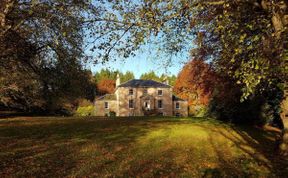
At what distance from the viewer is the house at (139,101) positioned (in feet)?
221

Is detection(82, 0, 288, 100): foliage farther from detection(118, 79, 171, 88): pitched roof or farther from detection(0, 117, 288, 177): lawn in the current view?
detection(118, 79, 171, 88): pitched roof

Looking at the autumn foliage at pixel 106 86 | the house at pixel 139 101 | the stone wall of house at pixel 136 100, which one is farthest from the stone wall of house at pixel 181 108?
the autumn foliage at pixel 106 86

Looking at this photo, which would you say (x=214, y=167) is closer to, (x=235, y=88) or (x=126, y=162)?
(x=126, y=162)

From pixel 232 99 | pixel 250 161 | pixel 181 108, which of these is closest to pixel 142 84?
pixel 181 108

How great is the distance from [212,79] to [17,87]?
61.1 ft

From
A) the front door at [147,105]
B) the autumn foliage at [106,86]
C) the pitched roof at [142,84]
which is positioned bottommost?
the front door at [147,105]

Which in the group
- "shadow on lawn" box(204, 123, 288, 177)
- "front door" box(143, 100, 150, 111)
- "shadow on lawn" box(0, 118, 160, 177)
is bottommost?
"shadow on lawn" box(204, 123, 288, 177)

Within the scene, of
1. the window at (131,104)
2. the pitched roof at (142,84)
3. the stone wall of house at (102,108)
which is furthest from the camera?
the stone wall of house at (102,108)

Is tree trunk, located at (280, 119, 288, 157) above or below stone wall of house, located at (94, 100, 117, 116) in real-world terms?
below

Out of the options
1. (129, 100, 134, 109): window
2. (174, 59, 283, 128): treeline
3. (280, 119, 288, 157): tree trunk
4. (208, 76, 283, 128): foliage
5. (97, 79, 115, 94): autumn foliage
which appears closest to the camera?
(280, 119, 288, 157): tree trunk

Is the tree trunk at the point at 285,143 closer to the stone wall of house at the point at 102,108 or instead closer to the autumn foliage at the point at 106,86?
the stone wall of house at the point at 102,108

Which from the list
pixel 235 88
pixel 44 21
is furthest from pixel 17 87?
pixel 235 88

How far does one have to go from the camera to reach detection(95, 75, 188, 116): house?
6731 centimetres

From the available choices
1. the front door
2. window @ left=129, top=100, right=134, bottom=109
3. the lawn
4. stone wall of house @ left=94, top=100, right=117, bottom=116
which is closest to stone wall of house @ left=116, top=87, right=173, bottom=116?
window @ left=129, top=100, right=134, bottom=109
